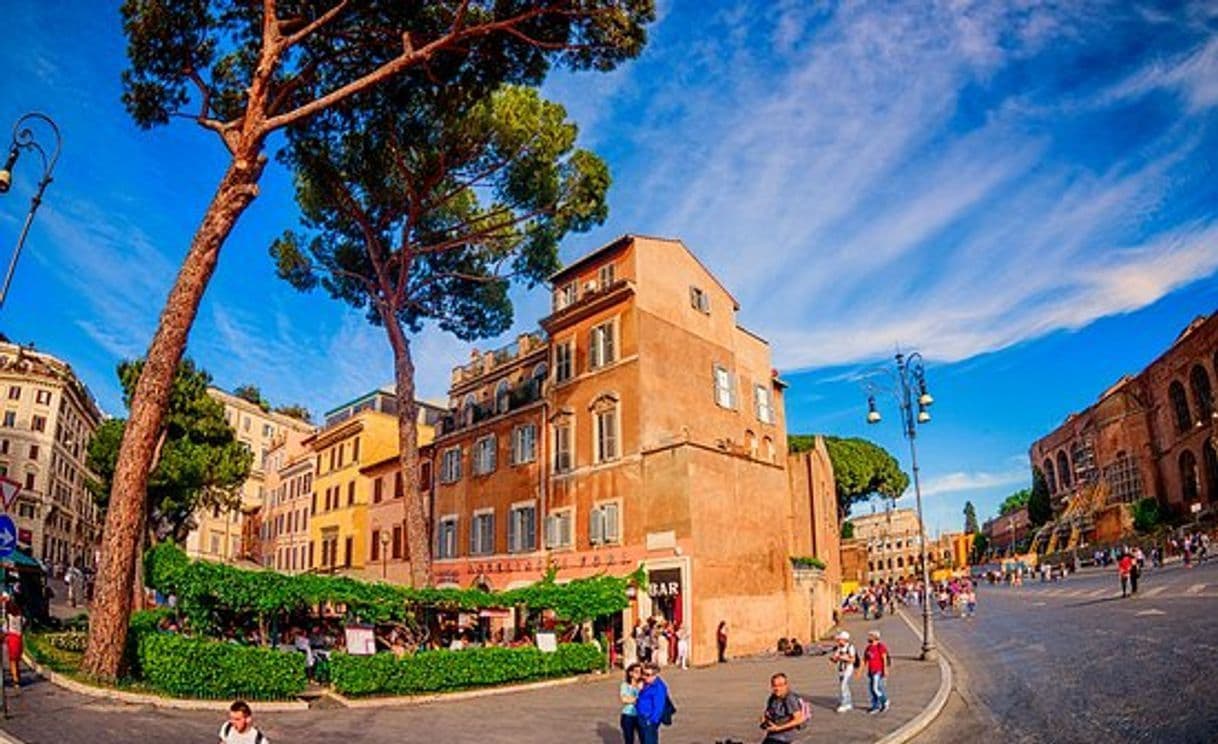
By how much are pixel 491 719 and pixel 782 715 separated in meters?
7.20

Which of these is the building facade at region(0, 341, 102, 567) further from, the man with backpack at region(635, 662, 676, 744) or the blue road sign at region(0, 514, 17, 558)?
the man with backpack at region(635, 662, 676, 744)

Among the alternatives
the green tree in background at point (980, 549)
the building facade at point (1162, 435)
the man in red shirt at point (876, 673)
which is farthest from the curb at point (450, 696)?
the green tree in background at point (980, 549)

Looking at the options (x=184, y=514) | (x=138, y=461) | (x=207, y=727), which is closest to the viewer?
(x=207, y=727)

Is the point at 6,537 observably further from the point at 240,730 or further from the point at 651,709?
the point at 651,709

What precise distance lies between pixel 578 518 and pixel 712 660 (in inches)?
281

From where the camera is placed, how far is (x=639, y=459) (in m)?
27.4

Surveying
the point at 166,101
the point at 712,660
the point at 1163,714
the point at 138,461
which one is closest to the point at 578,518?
the point at 712,660

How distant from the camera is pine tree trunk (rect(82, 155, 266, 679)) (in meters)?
14.9

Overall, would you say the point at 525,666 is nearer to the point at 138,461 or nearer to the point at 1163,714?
the point at 138,461

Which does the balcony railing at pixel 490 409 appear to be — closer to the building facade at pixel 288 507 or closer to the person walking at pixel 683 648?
the person walking at pixel 683 648

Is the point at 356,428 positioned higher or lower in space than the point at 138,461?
higher

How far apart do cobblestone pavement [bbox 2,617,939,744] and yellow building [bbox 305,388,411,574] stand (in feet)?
89.6

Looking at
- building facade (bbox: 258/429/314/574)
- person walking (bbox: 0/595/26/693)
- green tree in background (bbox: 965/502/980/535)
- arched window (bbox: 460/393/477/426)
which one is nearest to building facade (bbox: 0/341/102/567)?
building facade (bbox: 258/429/314/574)

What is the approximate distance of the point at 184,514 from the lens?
115ft
